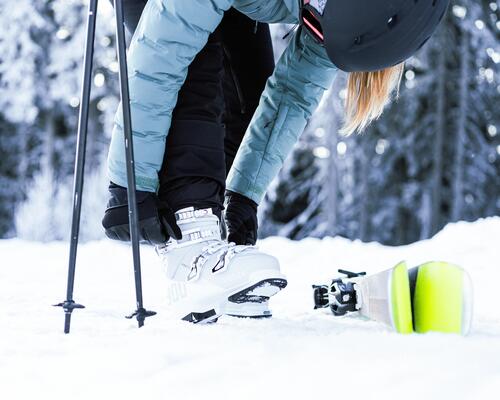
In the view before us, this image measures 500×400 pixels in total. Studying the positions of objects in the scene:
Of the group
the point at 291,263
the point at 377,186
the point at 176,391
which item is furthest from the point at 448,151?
the point at 176,391

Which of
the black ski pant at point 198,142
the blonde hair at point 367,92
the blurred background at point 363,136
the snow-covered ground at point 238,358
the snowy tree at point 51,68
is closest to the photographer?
the snow-covered ground at point 238,358

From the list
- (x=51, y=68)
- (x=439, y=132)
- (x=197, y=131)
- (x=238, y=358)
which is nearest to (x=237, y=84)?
(x=197, y=131)

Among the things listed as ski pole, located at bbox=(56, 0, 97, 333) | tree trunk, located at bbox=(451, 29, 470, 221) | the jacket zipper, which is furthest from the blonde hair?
tree trunk, located at bbox=(451, 29, 470, 221)

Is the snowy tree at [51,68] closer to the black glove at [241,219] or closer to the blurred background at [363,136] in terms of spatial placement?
the blurred background at [363,136]

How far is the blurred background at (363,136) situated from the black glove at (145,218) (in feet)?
35.0

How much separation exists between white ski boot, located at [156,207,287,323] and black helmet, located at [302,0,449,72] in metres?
0.61

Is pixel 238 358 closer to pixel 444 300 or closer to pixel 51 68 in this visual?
pixel 444 300

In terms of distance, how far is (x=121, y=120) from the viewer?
1.73 meters

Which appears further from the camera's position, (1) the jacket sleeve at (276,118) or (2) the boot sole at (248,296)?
(1) the jacket sleeve at (276,118)

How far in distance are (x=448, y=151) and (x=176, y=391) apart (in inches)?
570

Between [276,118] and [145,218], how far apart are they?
2.59ft

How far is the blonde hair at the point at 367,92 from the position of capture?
2054 millimetres

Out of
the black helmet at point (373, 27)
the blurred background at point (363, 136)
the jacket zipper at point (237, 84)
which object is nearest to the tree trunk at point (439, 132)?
the blurred background at point (363, 136)

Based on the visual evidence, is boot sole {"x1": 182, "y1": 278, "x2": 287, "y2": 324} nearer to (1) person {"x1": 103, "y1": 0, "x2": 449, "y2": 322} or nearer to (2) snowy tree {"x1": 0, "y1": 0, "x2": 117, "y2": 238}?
(1) person {"x1": 103, "y1": 0, "x2": 449, "y2": 322}
